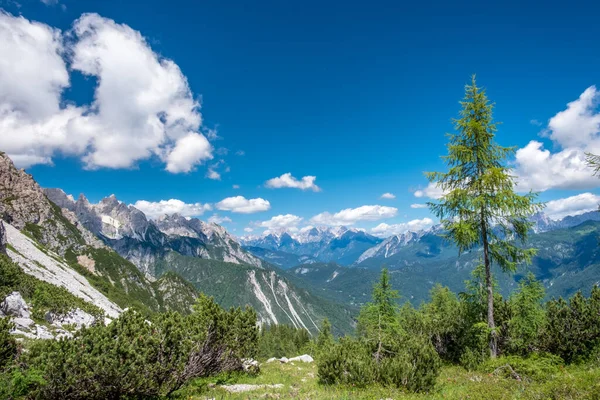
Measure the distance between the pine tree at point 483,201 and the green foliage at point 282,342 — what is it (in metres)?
75.7

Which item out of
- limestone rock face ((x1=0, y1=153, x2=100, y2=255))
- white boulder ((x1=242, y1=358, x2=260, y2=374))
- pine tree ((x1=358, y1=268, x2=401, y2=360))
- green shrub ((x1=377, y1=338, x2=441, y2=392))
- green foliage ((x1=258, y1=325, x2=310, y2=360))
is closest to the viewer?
green shrub ((x1=377, y1=338, x2=441, y2=392))

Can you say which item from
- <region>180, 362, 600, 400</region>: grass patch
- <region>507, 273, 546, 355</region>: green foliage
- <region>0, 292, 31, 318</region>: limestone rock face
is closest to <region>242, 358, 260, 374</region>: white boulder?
<region>180, 362, 600, 400</region>: grass patch

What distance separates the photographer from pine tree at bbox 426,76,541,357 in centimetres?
1727

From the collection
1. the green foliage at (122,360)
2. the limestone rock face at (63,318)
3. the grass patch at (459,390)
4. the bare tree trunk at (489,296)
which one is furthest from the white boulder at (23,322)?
the bare tree trunk at (489,296)

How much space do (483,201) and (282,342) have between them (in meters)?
95.9

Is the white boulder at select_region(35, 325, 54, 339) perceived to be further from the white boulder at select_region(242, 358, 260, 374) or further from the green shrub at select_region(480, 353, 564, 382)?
the green shrub at select_region(480, 353, 564, 382)

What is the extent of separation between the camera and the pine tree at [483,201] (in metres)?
17.3

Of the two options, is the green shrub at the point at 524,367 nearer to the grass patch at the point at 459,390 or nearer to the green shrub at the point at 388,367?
the grass patch at the point at 459,390

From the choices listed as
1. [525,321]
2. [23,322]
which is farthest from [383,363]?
[23,322]

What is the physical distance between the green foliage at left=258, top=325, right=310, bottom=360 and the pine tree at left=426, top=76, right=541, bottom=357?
75730 millimetres

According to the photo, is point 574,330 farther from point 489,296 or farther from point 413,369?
point 413,369

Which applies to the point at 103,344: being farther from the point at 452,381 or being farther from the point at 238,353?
the point at 452,381

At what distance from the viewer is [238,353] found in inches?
666

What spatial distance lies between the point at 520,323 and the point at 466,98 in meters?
15.6
